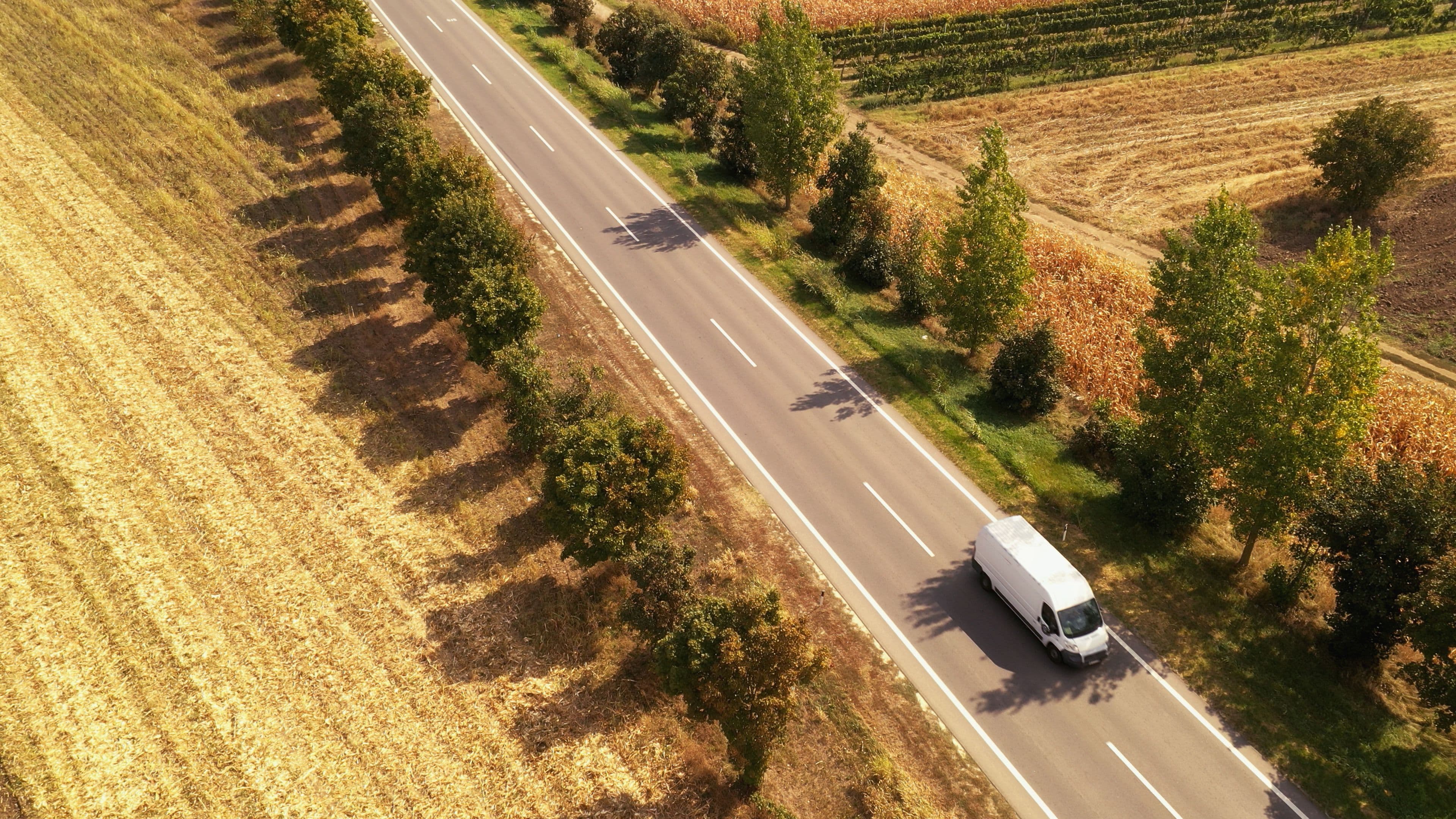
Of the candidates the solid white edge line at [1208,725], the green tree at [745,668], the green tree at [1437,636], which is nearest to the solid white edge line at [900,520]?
the solid white edge line at [1208,725]

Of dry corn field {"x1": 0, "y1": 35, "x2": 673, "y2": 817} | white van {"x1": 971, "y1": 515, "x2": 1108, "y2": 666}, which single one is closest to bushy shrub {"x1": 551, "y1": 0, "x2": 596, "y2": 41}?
dry corn field {"x1": 0, "y1": 35, "x2": 673, "y2": 817}

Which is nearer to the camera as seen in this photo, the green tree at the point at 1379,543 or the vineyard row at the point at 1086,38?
the green tree at the point at 1379,543

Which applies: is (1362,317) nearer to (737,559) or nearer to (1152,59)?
(737,559)

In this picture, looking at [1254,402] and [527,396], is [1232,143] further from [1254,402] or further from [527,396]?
[527,396]

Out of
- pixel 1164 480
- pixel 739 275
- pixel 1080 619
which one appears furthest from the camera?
pixel 739 275

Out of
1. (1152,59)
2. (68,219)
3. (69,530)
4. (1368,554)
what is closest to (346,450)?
(69,530)

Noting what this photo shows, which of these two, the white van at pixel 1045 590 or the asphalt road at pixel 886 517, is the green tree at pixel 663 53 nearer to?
the asphalt road at pixel 886 517

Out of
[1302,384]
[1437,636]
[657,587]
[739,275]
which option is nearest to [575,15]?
[739,275]
